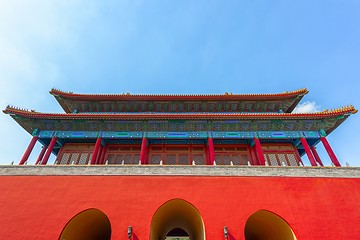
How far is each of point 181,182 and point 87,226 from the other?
4.21 metres

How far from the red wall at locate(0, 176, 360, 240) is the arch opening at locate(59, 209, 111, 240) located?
0.26 m

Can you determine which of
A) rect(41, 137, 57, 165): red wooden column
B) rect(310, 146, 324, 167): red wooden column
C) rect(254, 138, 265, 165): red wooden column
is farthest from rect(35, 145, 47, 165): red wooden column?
rect(310, 146, 324, 167): red wooden column

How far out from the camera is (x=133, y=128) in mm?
12352

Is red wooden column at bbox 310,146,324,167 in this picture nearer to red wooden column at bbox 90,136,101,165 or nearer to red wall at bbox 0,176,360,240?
red wall at bbox 0,176,360,240

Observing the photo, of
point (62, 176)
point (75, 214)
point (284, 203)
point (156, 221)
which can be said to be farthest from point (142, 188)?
point (284, 203)

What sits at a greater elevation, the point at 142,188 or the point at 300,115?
the point at 300,115

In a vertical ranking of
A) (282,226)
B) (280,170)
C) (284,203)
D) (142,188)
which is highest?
(280,170)

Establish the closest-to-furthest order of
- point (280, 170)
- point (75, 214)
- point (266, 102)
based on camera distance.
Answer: point (75, 214), point (280, 170), point (266, 102)

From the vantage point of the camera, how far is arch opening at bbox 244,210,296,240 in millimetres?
8078

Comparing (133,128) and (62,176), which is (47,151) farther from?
(133,128)

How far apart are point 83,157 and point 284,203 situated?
10.2 metres

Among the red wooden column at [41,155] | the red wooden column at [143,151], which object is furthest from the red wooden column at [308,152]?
the red wooden column at [41,155]

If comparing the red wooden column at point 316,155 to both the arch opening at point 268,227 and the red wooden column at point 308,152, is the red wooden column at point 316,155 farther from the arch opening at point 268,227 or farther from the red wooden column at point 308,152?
the arch opening at point 268,227

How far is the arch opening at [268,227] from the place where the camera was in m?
8.08
